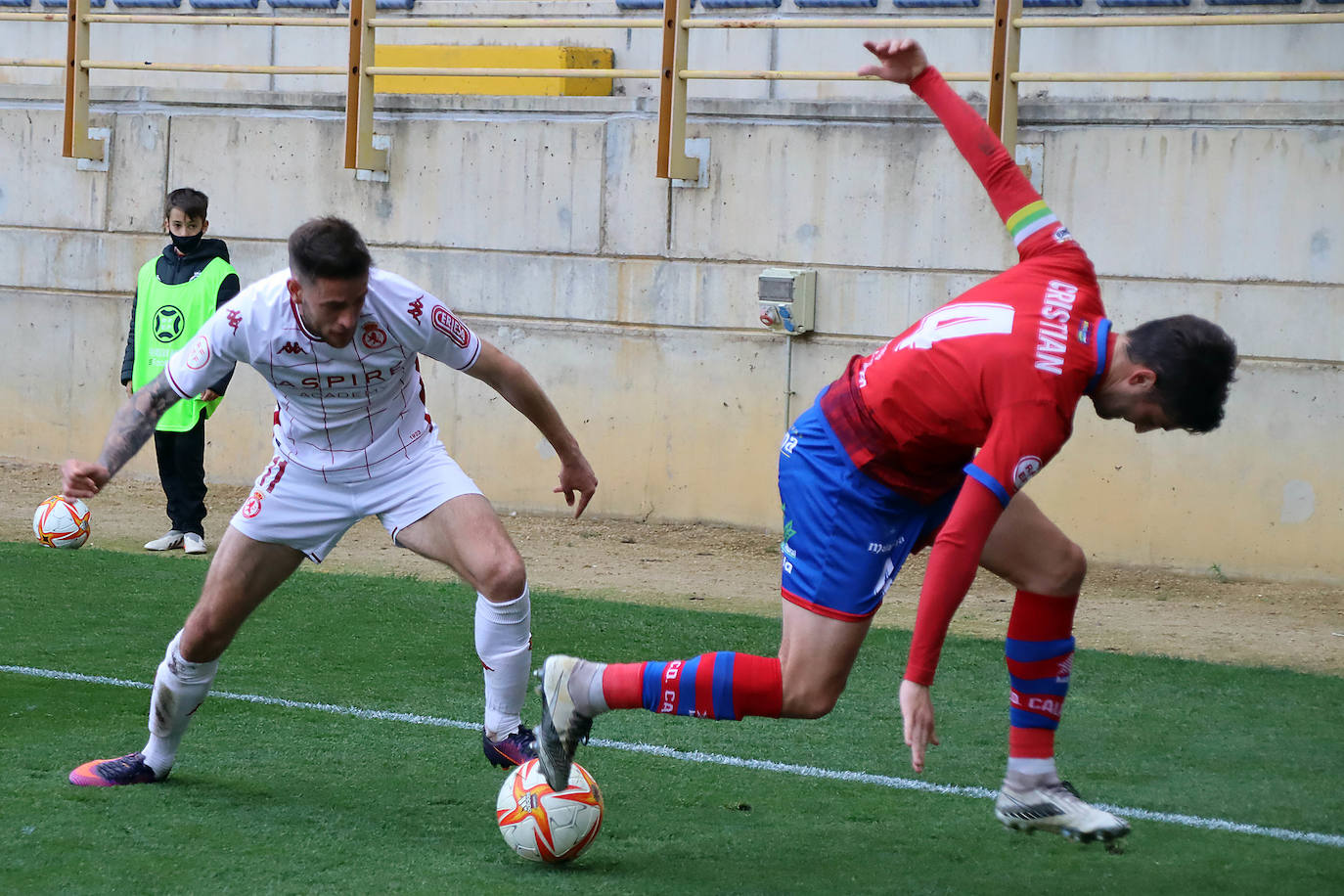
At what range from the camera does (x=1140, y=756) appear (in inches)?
231

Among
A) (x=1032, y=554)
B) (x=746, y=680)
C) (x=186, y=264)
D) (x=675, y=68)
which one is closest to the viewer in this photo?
(x=746, y=680)

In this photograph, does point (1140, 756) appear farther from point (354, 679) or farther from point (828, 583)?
point (354, 679)

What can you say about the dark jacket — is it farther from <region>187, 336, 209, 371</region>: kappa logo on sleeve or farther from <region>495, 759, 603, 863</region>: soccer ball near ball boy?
<region>495, 759, 603, 863</region>: soccer ball near ball boy

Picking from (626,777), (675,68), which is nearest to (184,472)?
(675,68)

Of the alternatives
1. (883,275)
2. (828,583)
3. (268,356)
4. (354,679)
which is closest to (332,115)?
(883,275)

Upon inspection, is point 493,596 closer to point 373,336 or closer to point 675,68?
point 373,336

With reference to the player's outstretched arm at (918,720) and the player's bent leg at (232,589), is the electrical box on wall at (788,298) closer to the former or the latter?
the player's bent leg at (232,589)

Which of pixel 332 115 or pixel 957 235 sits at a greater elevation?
pixel 332 115

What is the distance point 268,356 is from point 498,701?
4.28ft

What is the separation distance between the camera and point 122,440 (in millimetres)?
4785

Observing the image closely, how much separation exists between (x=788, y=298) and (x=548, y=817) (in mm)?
6843

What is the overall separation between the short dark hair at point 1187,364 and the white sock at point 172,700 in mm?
2946

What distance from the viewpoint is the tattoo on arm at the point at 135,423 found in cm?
476

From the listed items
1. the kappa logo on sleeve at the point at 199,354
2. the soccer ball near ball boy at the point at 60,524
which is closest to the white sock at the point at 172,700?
the kappa logo on sleeve at the point at 199,354
